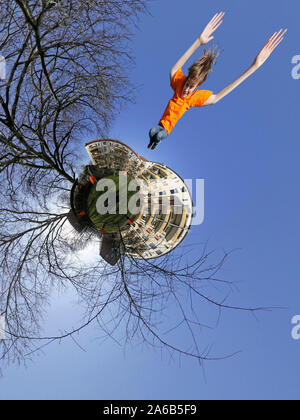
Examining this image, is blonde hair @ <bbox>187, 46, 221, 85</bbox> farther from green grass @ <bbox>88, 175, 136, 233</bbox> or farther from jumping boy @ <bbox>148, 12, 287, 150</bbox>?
green grass @ <bbox>88, 175, 136, 233</bbox>

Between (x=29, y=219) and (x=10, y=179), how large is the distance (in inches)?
38.3

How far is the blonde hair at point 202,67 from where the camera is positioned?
5.60m

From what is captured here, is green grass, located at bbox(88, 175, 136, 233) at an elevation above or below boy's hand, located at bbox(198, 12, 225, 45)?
below

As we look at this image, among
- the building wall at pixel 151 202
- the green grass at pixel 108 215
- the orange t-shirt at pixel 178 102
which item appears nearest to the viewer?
the green grass at pixel 108 215

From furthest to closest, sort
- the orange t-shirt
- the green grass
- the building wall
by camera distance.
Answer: the orange t-shirt, the building wall, the green grass

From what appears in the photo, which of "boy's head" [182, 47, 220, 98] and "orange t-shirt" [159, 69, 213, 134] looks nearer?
"boy's head" [182, 47, 220, 98]

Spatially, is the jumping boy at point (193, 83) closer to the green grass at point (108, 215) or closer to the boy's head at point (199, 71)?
the boy's head at point (199, 71)

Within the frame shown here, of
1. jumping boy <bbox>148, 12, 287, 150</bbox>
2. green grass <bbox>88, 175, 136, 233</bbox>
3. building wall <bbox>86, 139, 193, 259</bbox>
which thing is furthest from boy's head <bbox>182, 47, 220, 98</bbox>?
green grass <bbox>88, 175, 136, 233</bbox>

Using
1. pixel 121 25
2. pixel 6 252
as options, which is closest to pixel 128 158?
pixel 121 25

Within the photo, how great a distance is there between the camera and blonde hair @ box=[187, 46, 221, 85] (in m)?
5.60

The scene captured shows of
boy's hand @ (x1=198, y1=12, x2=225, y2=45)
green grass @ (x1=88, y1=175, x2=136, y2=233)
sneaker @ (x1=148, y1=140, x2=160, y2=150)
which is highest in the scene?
boy's hand @ (x1=198, y1=12, x2=225, y2=45)

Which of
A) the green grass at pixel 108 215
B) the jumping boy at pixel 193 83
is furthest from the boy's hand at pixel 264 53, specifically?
the green grass at pixel 108 215

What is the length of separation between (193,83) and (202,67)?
34cm

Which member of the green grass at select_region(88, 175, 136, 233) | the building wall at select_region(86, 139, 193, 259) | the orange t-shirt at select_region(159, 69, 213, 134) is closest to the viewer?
the green grass at select_region(88, 175, 136, 233)
